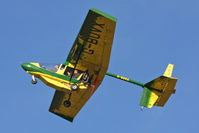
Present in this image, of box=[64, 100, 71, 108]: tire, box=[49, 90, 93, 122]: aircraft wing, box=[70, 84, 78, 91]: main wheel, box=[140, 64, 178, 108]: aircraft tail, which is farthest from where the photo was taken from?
box=[64, 100, 71, 108]: tire

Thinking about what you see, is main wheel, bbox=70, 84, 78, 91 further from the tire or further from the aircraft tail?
the aircraft tail

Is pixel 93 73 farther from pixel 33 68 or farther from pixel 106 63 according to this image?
pixel 33 68

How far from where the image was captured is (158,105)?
97.2 ft

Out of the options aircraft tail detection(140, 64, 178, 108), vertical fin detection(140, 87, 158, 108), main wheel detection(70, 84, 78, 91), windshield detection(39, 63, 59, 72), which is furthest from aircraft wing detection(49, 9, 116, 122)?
aircraft tail detection(140, 64, 178, 108)

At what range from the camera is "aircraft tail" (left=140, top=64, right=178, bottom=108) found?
28938 mm

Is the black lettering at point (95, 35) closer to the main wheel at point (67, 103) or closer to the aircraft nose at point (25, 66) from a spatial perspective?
the aircraft nose at point (25, 66)

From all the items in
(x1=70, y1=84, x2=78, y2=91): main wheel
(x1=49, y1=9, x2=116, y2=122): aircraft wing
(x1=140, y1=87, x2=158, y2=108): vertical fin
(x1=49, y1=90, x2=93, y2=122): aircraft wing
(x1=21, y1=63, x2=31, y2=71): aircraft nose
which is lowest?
(x1=49, y1=90, x2=93, y2=122): aircraft wing

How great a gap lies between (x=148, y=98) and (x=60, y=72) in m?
7.28

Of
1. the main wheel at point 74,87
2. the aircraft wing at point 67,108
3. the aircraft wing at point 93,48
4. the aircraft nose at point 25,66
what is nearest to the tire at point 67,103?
the aircraft wing at point 67,108

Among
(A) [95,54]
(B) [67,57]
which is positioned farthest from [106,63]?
(B) [67,57]

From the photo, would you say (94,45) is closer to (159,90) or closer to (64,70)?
(64,70)

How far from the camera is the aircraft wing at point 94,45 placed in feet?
78.3

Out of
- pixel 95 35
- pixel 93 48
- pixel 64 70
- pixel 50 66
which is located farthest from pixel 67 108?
pixel 95 35

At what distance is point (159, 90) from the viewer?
1172 inches
